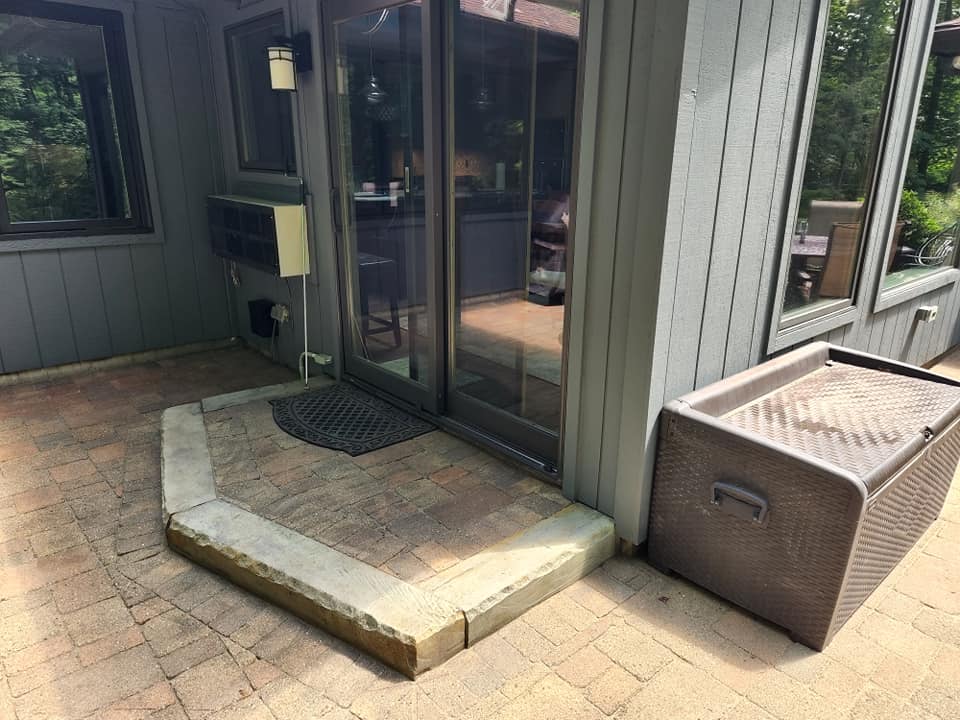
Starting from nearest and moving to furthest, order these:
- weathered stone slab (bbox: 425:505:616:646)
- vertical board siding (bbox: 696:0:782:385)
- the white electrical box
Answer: weathered stone slab (bbox: 425:505:616:646), vertical board siding (bbox: 696:0:782:385), the white electrical box

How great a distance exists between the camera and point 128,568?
2227mm

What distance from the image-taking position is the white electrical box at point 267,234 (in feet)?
11.6

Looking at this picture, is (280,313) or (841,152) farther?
(280,313)

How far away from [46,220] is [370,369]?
91.5 inches

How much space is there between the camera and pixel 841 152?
2.70m

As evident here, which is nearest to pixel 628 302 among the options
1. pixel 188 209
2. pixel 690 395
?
pixel 690 395

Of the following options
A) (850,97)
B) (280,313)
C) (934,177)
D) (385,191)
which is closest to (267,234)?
(280,313)

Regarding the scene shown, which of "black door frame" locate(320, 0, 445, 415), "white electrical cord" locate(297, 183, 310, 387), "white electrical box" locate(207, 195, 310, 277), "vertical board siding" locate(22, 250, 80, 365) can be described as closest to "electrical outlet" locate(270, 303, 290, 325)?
"white electrical cord" locate(297, 183, 310, 387)

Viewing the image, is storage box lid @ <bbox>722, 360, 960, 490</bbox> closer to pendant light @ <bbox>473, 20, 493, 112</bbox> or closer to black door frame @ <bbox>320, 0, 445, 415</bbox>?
black door frame @ <bbox>320, 0, 445, 415</bbox>

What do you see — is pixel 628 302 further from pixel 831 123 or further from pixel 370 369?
pixel 370 369

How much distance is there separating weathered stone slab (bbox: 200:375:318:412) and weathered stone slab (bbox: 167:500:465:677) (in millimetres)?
1080

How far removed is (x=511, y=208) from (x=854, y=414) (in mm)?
1496

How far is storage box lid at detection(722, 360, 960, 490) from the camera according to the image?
6.35 feet

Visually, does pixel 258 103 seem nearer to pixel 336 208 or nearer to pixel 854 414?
pixel 336 208
